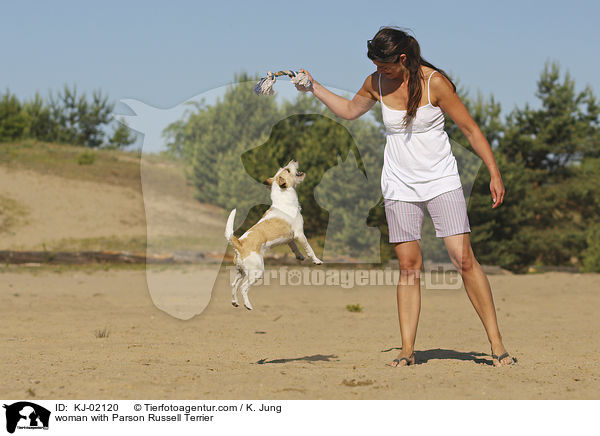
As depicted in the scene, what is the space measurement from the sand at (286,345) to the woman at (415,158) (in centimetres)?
65

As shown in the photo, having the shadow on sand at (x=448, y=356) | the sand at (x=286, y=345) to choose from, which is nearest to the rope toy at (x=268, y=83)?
the sand at (x=286, y=345)

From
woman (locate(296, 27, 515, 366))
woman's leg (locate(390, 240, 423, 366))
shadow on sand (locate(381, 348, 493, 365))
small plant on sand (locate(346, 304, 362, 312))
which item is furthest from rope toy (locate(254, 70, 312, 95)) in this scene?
small plant on sand (locate(346, 304, 362, 312))

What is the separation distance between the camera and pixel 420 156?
5.02 metres

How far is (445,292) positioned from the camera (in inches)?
593

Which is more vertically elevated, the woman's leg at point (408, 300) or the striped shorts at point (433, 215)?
the striped shorts at point (433, 215)

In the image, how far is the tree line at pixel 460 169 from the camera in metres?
7.69

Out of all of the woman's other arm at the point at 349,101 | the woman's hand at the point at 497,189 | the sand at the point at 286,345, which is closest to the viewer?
the sand at the point at 286,345

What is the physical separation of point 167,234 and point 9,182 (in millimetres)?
13701

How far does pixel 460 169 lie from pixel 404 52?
13.0 meters

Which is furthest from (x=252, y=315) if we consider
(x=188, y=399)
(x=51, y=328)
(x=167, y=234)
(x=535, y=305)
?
(x=167, y=234)

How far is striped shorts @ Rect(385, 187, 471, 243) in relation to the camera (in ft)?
16.9

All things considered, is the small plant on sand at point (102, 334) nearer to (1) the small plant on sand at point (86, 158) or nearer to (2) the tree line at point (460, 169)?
(2) the tree line at point (460, 169)

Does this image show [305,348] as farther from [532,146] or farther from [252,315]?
[532,146]
